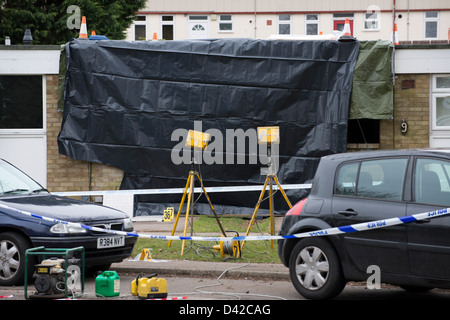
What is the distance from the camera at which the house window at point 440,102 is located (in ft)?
49.8

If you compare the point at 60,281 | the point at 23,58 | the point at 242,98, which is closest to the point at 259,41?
the point at 242,98

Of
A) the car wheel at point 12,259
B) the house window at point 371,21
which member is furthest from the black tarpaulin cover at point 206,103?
the house window at point 371,21

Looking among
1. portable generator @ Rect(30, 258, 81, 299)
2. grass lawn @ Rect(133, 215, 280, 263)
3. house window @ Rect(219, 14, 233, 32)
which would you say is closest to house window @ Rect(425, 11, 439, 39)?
house window @ Rect(219, 14, 233, 32)

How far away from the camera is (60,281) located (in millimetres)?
7848

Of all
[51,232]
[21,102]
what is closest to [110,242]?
[51,232]

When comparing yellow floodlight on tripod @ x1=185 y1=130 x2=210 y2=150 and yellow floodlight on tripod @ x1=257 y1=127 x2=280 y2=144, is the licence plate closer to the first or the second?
yellow floodlight on tripod @ x1=185 y1=130 x2=210 y2=150

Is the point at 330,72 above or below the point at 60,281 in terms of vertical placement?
above

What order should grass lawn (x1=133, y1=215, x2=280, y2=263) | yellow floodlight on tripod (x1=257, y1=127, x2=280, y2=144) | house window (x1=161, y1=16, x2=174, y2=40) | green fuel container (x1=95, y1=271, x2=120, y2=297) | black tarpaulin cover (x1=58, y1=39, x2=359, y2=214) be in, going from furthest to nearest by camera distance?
house window (x1=161, y1=16, x2=174, y2=40)
black tarpaulin cover (x1=58, y1=39, x2=359, y2=214)
yellow floodlight on tripod (x1=257, y1=127, x2=280, y2=144)
grass lawn (x1=133, y1=215, x2=280, y2=263)
green fuel container (x1=95, y1=271, x2=120, y2=297)

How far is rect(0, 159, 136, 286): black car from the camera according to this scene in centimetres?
891

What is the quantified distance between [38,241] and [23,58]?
7672 mm

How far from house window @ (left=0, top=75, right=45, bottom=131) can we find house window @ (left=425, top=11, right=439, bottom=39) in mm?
27173

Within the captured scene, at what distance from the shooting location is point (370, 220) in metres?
7.66
